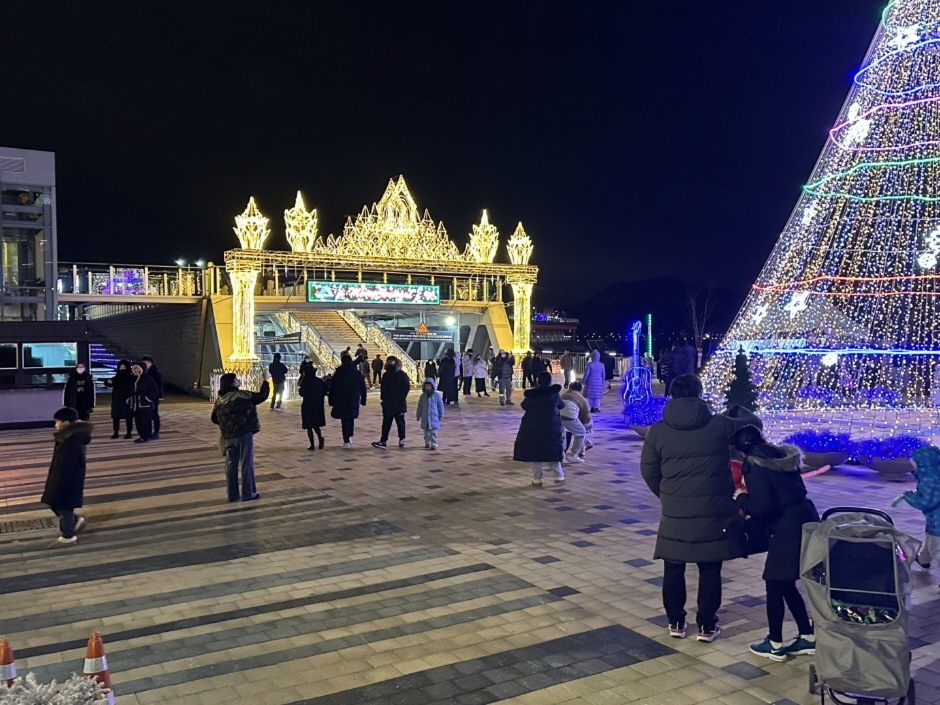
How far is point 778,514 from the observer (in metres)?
4.27

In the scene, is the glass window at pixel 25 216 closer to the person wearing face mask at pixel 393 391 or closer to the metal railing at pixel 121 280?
the metal railing at pixel 121 280

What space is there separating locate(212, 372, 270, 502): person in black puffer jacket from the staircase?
68.9ft

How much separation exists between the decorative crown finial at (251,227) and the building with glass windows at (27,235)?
5901 millimetres

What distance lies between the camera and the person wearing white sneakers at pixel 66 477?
7.23 metres

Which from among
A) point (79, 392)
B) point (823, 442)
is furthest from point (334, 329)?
point (823, 442)

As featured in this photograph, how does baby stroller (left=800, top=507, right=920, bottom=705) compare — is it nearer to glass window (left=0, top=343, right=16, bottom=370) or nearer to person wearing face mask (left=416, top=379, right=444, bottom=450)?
person wearing face mask (left=416, top=379, right=444, bottom=450)

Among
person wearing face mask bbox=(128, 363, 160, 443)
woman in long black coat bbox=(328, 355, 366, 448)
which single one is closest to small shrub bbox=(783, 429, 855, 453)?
woman in long black coat bbox=(328, 355, 366, 448)

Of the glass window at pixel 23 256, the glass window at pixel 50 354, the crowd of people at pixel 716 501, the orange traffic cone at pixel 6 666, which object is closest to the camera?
the orange traffic cone at pixel 6 666

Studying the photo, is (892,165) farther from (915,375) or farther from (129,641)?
(129,641)

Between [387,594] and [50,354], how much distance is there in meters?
14.3

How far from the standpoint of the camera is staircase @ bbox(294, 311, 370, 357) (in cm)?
3104

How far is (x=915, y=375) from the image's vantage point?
14.7m

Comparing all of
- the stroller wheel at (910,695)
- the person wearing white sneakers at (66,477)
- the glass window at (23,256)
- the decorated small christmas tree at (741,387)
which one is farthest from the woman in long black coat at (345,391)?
the glass window at (23,256)

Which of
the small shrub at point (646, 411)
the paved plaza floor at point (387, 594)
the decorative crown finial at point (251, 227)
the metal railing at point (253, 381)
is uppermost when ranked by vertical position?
the decorative crown finial at point (251, 227)
